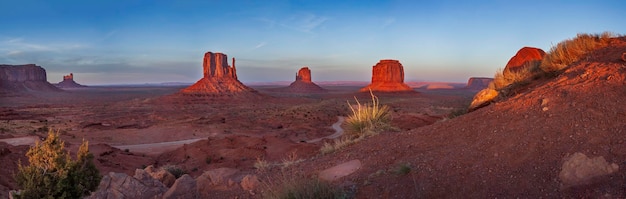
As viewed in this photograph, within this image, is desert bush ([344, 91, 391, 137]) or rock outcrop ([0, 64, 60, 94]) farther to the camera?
rock outcrop ([0, 64, 60, 94])

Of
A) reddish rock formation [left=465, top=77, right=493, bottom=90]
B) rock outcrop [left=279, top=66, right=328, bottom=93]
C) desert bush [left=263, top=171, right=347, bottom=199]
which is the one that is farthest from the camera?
reddish rock formation [left=465, top=77, right=493, bottom=90]

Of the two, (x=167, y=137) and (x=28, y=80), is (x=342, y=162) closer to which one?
(x=167, y=137)

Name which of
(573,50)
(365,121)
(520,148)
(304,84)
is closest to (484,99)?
(573,50)

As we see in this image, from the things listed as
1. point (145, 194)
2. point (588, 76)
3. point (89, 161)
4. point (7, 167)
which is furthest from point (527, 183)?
point (7, 167)

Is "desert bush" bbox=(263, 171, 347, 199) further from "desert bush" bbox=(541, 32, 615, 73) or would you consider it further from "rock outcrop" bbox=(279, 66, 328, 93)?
"rock outcrop" bbox=(279, 66, 328, 93)

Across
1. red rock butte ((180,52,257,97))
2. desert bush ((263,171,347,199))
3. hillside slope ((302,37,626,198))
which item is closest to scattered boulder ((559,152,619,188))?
hillside slope ((302,37,626,198))

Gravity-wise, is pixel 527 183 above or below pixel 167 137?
above

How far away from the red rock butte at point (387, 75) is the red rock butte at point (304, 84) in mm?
23120

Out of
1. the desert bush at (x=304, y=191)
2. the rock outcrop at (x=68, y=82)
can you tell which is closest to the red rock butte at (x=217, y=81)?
the desert bush at (x=304, y=191)

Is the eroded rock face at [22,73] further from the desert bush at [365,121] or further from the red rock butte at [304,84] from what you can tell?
the desert bush at [365,121]

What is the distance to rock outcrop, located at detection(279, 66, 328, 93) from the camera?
427 ft

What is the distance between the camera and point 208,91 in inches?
3317

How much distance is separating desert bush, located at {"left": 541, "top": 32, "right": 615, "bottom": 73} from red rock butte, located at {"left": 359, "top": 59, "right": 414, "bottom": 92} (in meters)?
95.9

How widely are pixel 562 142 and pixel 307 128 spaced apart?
101ft
